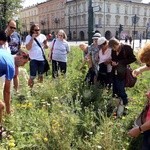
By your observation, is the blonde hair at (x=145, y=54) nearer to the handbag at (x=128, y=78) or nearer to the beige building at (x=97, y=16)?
the handbag at (x=128, y=78)

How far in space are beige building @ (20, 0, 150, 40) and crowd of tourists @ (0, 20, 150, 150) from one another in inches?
2980

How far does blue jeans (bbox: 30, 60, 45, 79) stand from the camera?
745cm

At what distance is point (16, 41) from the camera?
7.50 metres

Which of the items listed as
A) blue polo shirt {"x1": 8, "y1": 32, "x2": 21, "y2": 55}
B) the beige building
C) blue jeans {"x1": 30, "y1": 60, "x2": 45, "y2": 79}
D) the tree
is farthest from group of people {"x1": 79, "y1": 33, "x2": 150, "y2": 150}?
the beige building

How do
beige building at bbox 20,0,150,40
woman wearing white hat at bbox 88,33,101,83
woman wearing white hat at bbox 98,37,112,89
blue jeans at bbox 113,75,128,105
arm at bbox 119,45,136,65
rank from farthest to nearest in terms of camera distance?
beige building at bbox 20,0,150,40 → woman wearing white hat at bbox 88,33,101,83 → woman wearing white hat at bbox 98,37,112,89 → blue jeans at bbox 113,75,128,105 → arm at bbox 119,45,136,65

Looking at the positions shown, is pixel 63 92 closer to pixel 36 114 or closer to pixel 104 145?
pixel 36 114

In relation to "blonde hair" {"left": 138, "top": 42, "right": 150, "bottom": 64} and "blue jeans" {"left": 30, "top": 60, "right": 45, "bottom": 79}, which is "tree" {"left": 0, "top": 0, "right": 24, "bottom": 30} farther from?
"blonde hair" {"left": 138, "top": 42, "right": 150, "bottom": 64}

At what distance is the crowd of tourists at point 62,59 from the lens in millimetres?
4996

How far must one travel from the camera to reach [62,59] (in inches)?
316

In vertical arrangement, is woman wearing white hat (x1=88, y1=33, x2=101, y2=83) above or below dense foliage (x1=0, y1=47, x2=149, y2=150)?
above

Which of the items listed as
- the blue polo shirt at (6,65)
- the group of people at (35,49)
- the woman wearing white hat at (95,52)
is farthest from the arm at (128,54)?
the blue polo shirt at (6,65)

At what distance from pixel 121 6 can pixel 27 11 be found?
48.2 meters

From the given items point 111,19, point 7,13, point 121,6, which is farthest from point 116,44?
point 121,6

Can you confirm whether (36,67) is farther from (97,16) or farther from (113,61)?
(97,16)
